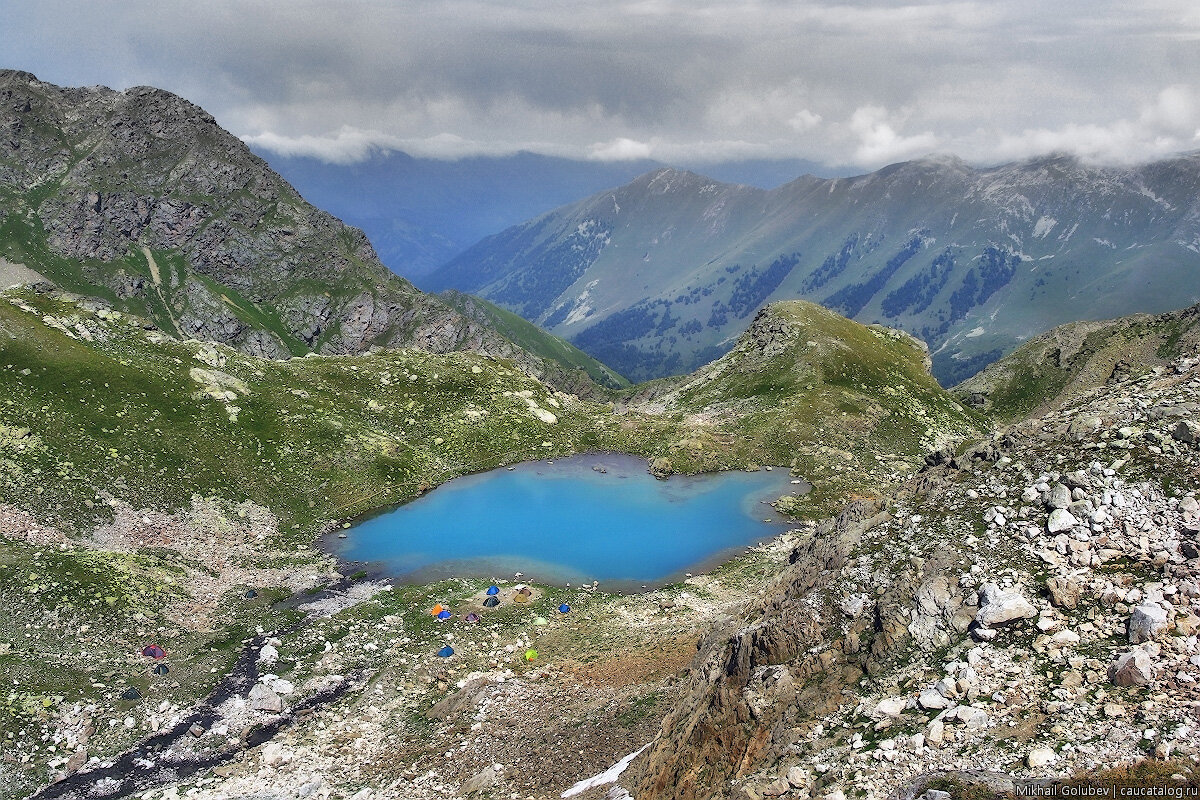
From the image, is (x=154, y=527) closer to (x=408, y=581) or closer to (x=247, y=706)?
(x=408, y=581)

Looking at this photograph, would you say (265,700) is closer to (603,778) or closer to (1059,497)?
(603,778)

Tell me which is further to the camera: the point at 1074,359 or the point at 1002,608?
the point at 1074,359

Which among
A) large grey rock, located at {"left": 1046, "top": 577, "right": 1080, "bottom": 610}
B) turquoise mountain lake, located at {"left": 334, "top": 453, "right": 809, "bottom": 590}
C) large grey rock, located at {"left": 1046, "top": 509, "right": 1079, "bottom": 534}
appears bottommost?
large grey rock, located at {"left": 1046, "top": 577, "right": 1080, "bottom": 610}

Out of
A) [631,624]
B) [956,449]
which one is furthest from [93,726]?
[956,449]

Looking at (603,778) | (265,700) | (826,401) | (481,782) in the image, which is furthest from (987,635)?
(826,401)

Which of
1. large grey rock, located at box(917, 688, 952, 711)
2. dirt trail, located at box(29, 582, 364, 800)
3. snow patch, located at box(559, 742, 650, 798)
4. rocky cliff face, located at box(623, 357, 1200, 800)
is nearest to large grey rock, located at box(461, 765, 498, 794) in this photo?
snow patch, located at box(559, 742, 650, 798)

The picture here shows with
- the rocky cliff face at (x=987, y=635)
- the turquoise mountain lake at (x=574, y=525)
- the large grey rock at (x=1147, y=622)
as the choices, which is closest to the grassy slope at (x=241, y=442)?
the turquoise mountain lake at (x=574, y=525)

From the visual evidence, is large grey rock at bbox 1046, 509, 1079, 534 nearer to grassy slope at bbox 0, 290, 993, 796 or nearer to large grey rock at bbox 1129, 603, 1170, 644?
large grey rock at bbox 1129, 603, 1170, 644
